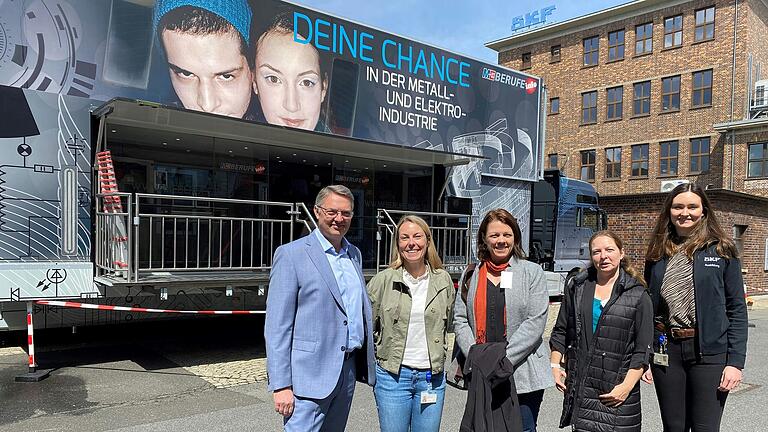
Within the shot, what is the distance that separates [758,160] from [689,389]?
93.4ft

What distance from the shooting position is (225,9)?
7.63 m

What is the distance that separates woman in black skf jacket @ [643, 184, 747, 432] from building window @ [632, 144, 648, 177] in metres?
31.0

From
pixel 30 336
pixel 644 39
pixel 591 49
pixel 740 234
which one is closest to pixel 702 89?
pixel 644 39

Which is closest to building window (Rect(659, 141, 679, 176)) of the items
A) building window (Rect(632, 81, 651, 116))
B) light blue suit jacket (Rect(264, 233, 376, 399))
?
building window (Rect(632, 81, 651, 116))


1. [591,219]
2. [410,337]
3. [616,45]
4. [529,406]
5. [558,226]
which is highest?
[616,45]

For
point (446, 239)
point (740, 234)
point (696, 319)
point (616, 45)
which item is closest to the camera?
point (696, 319)

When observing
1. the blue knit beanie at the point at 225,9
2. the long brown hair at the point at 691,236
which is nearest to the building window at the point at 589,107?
the blue knit beanie at the point at 225,9

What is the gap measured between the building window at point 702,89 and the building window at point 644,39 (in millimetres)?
3188

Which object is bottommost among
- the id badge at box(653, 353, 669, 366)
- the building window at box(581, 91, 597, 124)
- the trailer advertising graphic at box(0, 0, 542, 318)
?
the id badge at box(653, 353, 669, 366)

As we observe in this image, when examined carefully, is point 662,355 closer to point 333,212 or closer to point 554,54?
point 333,212

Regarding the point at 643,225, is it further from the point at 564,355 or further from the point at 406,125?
the point at 564,355

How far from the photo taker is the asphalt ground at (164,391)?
15.8 feet

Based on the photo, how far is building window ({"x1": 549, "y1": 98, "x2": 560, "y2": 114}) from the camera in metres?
34.9

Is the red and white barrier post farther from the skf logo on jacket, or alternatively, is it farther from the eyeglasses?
the skf logo on jacket
